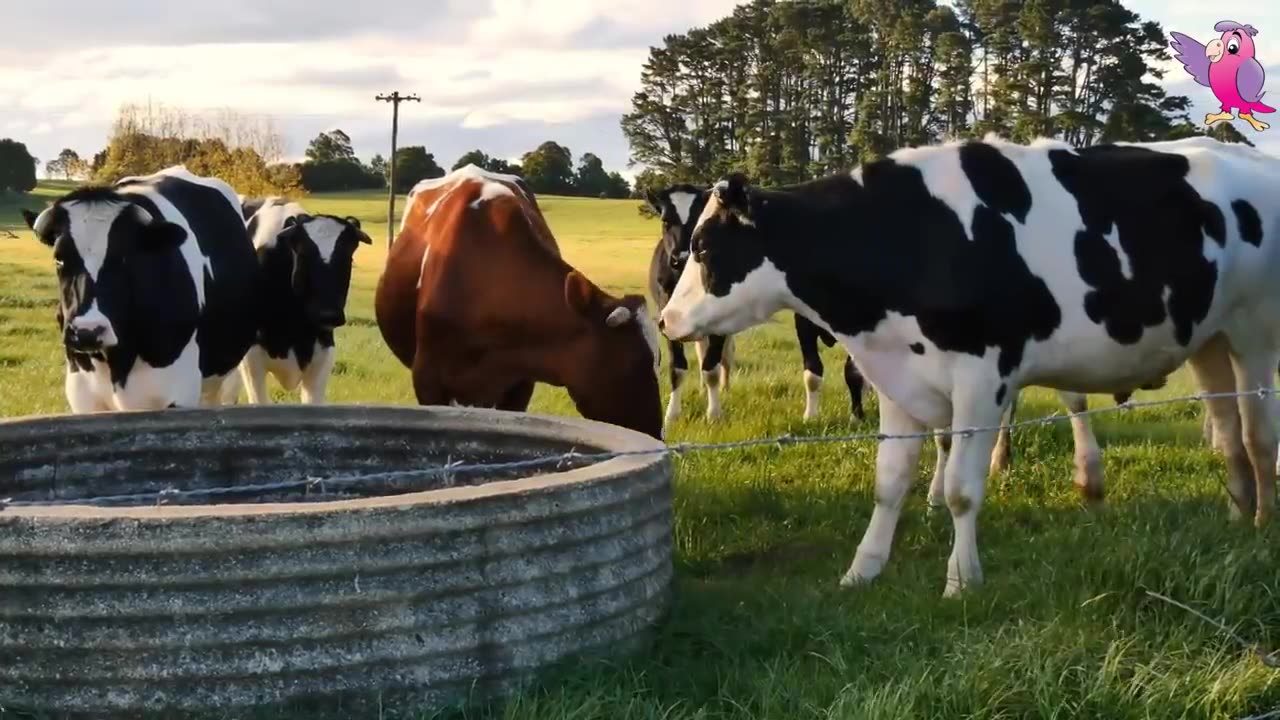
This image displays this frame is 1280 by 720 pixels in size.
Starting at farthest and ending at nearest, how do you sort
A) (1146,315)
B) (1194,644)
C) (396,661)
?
(1146,315)
(1194,644)
(396,661)

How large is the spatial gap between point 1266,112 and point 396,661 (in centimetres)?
811

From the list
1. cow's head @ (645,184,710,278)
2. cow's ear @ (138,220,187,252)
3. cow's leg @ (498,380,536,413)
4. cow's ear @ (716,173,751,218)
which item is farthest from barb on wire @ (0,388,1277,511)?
cow's head @ (645,184,710,278)

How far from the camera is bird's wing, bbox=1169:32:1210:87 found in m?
9.12

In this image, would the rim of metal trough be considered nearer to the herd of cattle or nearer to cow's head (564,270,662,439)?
the herd of cattle

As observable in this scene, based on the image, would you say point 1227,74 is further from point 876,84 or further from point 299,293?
point 876,84

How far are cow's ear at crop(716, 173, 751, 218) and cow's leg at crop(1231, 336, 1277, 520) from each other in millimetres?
2481

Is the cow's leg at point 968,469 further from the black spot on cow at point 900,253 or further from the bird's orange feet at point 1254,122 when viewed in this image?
the bird's orange feet at point 1254,122

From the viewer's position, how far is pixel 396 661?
11.7ft

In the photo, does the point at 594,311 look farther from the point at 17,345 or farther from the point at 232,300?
the point at 17,345

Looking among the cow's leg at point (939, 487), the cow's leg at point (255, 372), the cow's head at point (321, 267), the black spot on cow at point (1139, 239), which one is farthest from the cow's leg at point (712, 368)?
the black spot on cow at point (1139, 239)

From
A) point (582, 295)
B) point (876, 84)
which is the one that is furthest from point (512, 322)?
point (876, 84)

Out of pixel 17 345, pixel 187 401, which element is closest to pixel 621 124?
pixel 17 345

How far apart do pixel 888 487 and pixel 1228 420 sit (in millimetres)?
2058

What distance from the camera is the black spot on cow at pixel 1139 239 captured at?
5656mm
